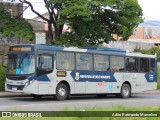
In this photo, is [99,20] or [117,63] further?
[99,20]

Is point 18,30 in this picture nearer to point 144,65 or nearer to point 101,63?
point 101,63

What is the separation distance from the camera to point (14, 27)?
29078 millimetres

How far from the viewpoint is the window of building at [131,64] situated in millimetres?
26789

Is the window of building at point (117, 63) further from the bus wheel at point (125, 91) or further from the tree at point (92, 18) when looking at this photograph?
the tree at point (92, 18)

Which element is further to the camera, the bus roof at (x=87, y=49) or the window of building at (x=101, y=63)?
the window of building at (x=101, y=63)

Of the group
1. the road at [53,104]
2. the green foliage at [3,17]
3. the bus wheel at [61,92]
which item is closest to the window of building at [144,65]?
the road at [53,104]

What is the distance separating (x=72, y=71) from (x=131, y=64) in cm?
541

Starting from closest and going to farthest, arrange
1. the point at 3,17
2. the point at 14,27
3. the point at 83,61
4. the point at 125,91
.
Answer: the point at 83,61 → the point at 125,91 → the point at 14,27 → the point at 3,17

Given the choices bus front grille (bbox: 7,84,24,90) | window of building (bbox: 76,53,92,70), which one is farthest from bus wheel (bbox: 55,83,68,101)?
bus front grille (bbox: 7,84,24,90)

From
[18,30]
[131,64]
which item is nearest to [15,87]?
[18,30]

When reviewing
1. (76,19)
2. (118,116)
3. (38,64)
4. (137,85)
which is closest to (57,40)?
(76,19)

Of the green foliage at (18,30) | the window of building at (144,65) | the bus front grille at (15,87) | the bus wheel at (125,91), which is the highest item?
the green foliage at (18,30)

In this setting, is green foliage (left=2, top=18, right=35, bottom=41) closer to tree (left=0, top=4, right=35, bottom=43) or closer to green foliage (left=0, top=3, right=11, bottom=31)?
tree (left=0, top=4, right=35, bottom=43)

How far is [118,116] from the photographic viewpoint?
422 inches
